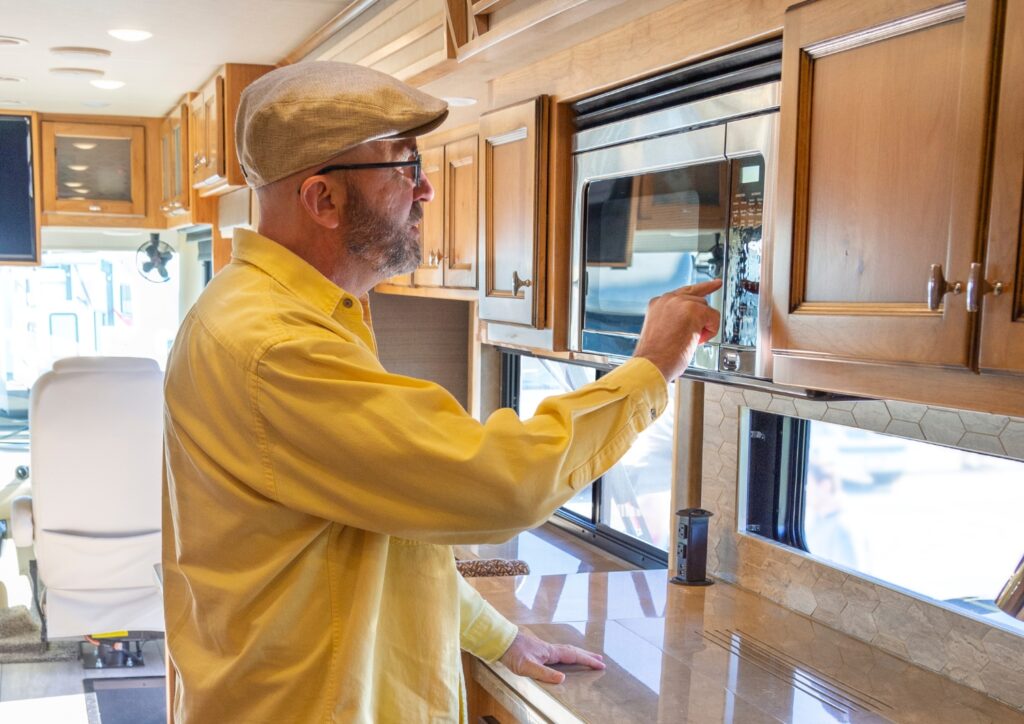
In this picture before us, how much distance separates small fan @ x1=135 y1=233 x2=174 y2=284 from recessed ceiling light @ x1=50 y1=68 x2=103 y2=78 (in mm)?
1676

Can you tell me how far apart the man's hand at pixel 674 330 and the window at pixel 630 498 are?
996mm

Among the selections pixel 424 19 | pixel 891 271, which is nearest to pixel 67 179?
pixel 424 19

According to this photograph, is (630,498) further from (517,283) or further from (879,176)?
(879,176)

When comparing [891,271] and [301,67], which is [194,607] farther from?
[891,271]

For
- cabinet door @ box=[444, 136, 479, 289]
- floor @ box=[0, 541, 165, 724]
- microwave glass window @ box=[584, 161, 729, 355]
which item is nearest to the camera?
microwave glass window @ box=[584, 161, 729, 355]

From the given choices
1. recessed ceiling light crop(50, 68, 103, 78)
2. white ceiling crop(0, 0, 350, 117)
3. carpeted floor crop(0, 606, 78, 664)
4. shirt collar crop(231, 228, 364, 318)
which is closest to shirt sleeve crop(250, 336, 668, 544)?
shirt collar crop(231, 228, 364, 318)

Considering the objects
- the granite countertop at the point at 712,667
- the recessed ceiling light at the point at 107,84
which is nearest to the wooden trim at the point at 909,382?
the granite countertop at the point at 712,667

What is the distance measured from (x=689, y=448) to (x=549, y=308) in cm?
46

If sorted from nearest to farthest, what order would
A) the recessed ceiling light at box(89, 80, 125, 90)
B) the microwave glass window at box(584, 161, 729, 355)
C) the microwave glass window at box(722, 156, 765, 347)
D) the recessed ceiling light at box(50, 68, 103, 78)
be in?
the microwave glass window at box(722, 156, 765, 347), the microwave glass window at box(584, 161, 729, 355), the recessed ceiling light at box(50, 68, 103, 78), the recessed ceiling light at box(89, 80, 125, 90)

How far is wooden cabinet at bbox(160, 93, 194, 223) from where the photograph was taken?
4.65 meters

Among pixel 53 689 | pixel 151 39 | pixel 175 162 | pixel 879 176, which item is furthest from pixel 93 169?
pixel 879 176

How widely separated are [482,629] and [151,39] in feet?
8.44

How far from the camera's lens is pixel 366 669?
1.23 meters

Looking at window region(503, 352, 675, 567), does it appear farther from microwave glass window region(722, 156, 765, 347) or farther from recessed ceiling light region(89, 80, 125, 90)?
recessed ceiling light region(89, 80, 125, 90)
